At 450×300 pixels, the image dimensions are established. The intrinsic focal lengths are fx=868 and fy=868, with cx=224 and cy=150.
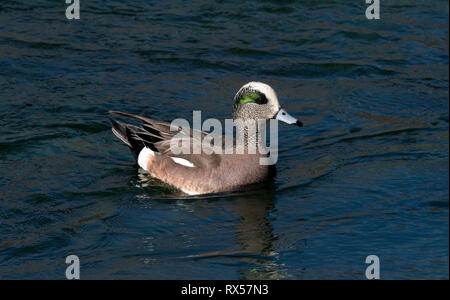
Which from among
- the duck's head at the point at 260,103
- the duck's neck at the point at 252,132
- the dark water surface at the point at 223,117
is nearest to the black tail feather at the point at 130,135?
the dark water surface at the point at 223,117

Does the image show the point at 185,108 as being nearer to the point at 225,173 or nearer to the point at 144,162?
the point at 144,162

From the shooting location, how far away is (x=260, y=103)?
8883 millimetres

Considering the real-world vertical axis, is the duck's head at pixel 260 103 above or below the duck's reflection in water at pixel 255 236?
above

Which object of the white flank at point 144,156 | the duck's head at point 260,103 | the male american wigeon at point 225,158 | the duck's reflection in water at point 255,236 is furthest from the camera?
the white flank at point 144,156

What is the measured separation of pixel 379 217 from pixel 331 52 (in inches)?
200

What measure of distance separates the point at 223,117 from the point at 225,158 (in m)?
1.88

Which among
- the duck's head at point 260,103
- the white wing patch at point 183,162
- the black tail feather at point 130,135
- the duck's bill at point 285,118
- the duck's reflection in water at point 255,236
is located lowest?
the duck's reflection in water at point 255,236

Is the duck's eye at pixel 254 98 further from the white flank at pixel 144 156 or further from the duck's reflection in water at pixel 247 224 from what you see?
the white flank at pixel 144 156

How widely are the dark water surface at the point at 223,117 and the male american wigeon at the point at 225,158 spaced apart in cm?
15

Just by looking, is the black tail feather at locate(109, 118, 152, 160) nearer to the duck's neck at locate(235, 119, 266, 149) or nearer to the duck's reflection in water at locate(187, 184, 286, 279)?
the duck's neck at locate(235, 119, 266, 149)

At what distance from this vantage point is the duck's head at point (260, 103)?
886cm

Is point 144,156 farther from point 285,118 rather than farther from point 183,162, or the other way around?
point 285,118

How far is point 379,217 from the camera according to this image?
807 cm

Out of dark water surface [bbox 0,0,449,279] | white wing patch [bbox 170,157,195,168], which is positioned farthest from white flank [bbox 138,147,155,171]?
white wing patch [bbox 170,157,195,168]
